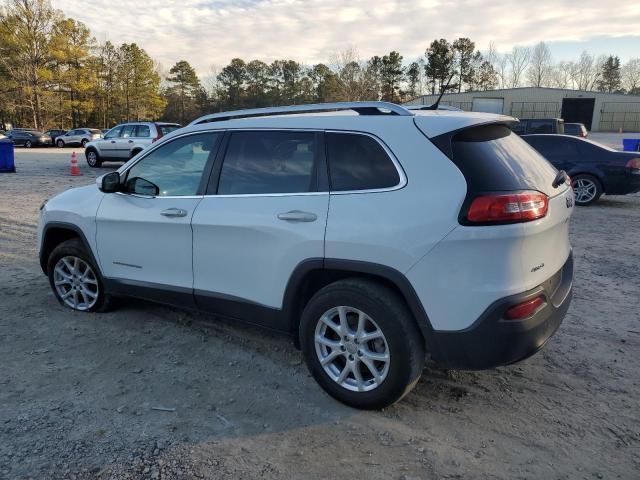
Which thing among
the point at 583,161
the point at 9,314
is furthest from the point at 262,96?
the point at 9,314

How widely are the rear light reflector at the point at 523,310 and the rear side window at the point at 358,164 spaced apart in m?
0.92

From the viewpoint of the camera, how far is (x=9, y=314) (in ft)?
15.1

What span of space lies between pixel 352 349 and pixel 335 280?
1.45 feet

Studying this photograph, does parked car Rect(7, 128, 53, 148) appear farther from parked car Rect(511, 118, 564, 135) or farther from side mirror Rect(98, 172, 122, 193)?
side mirror Rect(98, 172, 122, 193)

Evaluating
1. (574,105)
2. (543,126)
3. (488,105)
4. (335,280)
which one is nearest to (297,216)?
(335,280)

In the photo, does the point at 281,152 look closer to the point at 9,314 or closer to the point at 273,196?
the point at 273,196

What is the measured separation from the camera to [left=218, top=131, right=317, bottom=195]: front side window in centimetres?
323

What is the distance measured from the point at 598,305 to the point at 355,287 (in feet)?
10.2

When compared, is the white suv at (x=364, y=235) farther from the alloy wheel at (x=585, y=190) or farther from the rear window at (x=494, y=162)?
the alloy wheel at (x=585, y=190)

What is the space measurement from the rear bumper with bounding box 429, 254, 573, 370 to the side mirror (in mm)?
2837

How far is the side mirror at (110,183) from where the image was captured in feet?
13.4

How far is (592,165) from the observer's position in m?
10.4

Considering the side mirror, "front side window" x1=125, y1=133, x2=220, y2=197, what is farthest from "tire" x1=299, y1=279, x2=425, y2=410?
the side mirror

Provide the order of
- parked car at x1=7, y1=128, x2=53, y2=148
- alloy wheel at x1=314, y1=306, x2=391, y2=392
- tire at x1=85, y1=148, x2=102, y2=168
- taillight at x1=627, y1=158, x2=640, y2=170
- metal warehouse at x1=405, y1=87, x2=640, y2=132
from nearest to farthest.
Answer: alloy wheel at x1=314, y1=306, x2=391, y2=392 → taillight at x1=627, y1=158, x2=640, y2=170 → tire at x1=85, y1=148, x2=102, y2=168 → parked car at x1=7, y1=128, x2=53, y2=148 → metal warehouse at x1=405, y1=87, x2=640, y2=132
